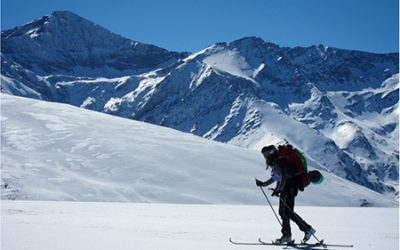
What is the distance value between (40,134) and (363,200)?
24.4 m

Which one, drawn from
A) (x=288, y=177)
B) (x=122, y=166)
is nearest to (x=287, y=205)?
(x=288, y=177)

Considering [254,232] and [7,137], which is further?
[7,137]

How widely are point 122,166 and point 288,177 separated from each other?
82.5 ft

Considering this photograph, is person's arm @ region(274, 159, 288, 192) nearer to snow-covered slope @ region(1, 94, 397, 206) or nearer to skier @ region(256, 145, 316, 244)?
skier @ region(256, 145, 316, 244)

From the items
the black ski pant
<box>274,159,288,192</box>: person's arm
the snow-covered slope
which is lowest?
the black ski pant

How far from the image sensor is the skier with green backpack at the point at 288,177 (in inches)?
383

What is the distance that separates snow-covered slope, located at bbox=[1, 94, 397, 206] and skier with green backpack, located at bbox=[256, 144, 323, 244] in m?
18.6

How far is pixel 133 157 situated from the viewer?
35.8 m

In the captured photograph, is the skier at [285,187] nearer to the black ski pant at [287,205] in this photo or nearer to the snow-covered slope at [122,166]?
the black ski pant at [287,205]

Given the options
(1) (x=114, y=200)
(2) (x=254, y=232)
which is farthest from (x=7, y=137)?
(2) (x=254, y=232)

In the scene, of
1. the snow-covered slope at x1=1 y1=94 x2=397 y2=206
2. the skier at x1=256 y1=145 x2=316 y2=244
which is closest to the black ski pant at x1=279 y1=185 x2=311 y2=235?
the skier at x1=256 y1=145 x2=316 y2=244

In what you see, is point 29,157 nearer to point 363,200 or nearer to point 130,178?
point 130,178

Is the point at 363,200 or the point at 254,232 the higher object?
the point at 363,200

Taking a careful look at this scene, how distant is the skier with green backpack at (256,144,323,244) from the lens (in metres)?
9.72
